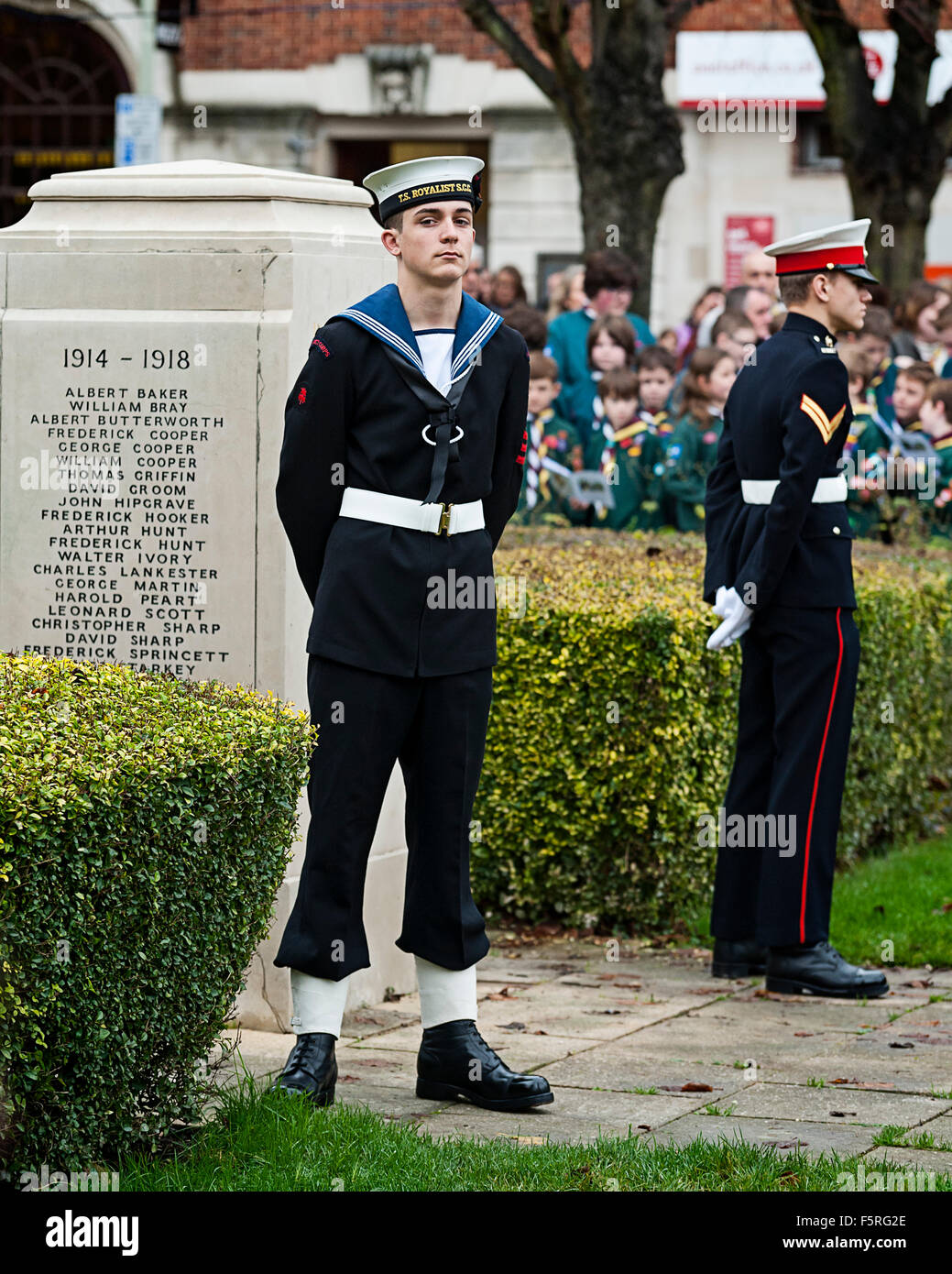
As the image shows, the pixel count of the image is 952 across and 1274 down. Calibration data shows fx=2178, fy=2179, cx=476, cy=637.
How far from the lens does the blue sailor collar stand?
532 cm

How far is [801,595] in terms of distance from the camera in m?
6.86

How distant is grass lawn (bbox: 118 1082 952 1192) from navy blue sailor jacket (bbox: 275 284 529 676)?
44.3 inches

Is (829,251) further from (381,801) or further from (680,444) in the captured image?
(680,444)

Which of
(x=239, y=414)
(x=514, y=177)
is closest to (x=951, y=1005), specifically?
(x=239, y=414)

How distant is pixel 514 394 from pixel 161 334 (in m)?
1.33

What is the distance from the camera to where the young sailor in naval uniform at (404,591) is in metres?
5.31

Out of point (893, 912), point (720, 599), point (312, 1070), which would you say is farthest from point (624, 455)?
point (312, 1070)

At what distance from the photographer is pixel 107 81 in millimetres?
29562

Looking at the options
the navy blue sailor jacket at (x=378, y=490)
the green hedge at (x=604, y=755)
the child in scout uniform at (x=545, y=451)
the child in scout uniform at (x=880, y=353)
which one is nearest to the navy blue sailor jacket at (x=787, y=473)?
the green hedge at (x=604, y=755)

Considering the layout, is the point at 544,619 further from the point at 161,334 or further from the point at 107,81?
the point at 107,81

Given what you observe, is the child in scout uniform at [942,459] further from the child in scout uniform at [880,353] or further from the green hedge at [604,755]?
the green hedge at [604,755]

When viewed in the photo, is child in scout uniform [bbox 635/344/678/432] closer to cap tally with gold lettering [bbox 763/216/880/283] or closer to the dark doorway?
cap tally with gold lettering [bbox 763/216/880/283]

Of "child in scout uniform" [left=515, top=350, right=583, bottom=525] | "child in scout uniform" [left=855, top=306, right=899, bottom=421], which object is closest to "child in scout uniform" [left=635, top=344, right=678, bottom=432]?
"child in scout uniform" [left=515, top=350, right=583, bottom=525]

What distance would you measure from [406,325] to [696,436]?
233 inches
